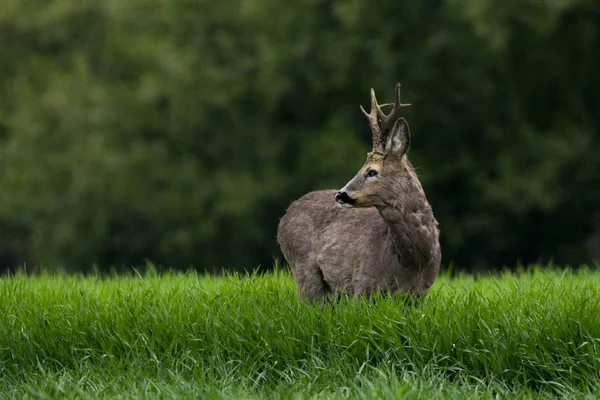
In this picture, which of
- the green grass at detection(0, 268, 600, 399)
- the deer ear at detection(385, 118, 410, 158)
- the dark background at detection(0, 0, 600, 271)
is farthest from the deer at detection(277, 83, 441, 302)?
the dark background at detection(0, 0, 600, 271)

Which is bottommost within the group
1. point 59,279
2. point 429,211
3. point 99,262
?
point 99,262

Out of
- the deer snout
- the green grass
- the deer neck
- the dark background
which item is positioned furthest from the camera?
the dark background

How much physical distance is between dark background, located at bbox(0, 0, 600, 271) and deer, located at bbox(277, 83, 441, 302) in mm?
12629

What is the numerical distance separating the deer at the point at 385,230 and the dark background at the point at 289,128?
41.4ft

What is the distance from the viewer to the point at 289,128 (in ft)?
80.3

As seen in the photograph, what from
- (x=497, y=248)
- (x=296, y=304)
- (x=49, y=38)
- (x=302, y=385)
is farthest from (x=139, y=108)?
(x=302, y=385)

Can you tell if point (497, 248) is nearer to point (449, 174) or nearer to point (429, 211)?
point (449, 174)

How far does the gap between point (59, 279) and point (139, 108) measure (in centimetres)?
1524

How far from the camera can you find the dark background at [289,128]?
21.7 m

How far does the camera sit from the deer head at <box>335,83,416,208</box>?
7660mm

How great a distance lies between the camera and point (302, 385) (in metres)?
6.84

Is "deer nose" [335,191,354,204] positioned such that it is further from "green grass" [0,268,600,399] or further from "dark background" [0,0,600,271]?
"dark background" [0,0,600,271]

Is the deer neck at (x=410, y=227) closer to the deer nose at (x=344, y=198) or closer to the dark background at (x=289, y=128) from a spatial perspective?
the deer nose at (x=344, y=198)

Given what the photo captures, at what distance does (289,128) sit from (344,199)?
16.9 metres
